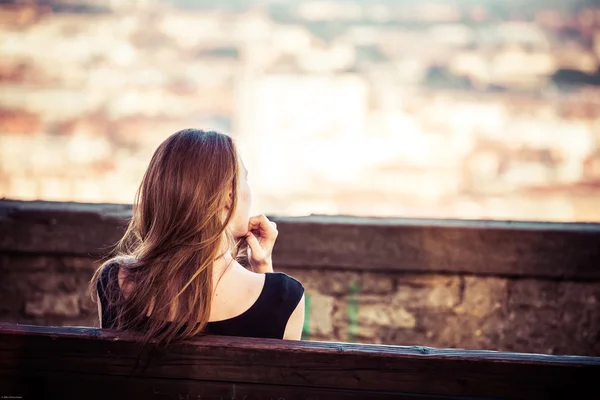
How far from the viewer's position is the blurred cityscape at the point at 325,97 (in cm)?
693

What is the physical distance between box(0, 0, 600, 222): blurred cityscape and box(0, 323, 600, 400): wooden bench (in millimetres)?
5561

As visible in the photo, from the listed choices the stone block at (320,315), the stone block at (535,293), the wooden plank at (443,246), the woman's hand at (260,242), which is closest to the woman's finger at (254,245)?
the woman's hand at (260,242)

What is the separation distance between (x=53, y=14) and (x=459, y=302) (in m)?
6.50

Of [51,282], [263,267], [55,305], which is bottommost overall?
[55,305]

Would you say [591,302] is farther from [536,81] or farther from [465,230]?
[536,81]

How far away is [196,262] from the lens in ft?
4.92

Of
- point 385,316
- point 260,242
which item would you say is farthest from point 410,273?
point 260,242

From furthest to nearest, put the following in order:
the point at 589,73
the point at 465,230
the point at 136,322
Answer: the point at 589,73, the point at 465,230, the point at 136,322

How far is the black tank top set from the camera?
1.53m

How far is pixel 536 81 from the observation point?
23.4 feet

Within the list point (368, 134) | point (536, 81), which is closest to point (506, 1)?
point (536, 81)

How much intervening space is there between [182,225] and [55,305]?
6.31ft

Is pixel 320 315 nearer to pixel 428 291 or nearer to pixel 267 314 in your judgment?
pixel 428 291

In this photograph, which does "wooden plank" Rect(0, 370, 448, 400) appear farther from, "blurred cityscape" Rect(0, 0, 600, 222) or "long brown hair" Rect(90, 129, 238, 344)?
"blurred cityscape" Rect(0, 0, 600, 222)
